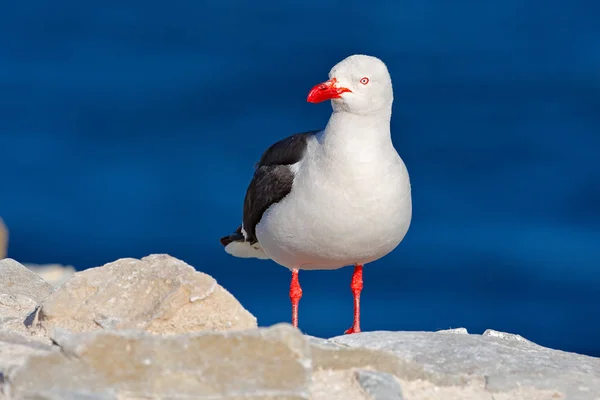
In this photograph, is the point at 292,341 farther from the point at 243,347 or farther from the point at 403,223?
the point at 403,223

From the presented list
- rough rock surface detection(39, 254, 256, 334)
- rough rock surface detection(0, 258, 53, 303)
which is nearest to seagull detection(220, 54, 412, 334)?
rough rock surface detection(39, 254, 256, 334)

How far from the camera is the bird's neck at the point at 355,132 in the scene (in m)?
9.66

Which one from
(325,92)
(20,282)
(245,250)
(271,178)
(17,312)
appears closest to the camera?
(17,312)

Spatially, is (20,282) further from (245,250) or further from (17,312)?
(245,250)

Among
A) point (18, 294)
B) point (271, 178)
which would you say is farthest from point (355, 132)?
point (18, 294)

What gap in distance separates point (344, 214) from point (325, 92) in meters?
1.13

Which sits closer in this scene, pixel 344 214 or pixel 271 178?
pixel 344 214

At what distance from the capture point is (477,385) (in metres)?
7.14

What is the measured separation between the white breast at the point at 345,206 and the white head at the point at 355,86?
0.35 metres

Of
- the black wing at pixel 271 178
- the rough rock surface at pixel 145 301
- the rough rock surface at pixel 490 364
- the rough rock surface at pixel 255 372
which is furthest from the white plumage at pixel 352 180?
the rough rock surface at pixel 255 372

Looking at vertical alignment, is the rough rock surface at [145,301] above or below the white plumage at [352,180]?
below

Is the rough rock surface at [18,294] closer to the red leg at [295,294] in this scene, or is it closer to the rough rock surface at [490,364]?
the red leg at [295,294]

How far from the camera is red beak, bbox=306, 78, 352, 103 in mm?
9508

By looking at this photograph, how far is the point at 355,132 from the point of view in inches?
380
